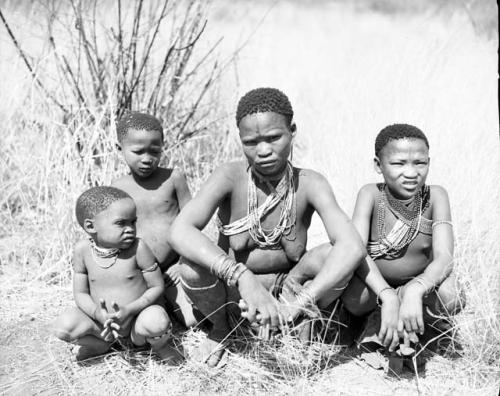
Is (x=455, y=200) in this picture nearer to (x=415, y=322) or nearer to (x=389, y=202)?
(x=389, y=202)

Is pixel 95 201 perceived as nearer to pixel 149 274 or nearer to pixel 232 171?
pixel 149 274

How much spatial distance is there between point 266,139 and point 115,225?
78cm

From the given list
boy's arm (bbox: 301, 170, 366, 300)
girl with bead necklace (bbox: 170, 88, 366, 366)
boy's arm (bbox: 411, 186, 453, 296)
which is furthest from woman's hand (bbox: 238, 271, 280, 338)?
boy's arm (bbox: 411, 186, 453, 296)

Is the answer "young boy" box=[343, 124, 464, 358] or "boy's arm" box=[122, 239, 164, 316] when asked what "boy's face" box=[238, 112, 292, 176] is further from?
"boy's arm" box=[122, 239, 164, 316]

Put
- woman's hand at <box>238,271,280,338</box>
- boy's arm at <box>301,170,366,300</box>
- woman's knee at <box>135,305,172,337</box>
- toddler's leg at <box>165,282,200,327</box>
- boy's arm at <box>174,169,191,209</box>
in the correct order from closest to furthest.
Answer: woman's hand at <box>238,271,280,338</box>, boy's arm at <box>301,170,366,300</box>, woman's knee at <box>135,305,172,337</box>, toddler's leg at <box>165,282,200,327</box>, boy's arm at <box>174,169,191,209</box>

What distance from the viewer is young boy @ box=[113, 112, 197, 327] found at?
119 inches

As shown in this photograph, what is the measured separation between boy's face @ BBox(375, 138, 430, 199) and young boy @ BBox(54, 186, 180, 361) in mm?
1191

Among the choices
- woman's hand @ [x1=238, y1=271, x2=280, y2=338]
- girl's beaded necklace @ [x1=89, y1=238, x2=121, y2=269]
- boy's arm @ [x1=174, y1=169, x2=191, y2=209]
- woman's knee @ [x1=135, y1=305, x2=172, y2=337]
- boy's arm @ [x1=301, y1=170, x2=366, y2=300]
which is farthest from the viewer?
boy's arm @ [x1=174, y1=169, x2=191, y2=209]

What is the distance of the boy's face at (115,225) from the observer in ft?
8.70

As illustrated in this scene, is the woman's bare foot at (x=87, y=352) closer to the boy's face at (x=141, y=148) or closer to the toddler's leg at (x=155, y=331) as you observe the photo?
the toddler's leg at (x=155, y=331)

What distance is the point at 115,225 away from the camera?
8.72 feet

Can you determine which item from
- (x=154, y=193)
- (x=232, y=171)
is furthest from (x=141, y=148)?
(x=232, y=171)

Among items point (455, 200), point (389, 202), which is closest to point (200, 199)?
point (389, 202)

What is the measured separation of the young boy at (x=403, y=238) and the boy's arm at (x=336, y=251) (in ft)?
0.50
